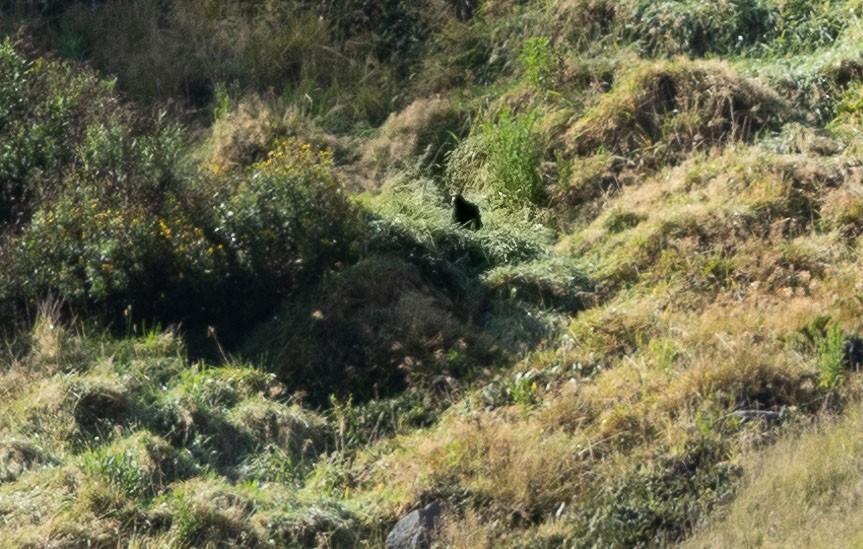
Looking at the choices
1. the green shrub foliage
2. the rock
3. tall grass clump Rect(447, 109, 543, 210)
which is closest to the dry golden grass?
the rock

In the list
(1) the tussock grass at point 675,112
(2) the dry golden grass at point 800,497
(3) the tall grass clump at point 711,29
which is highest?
(3) the tall grass clump at point 711,29

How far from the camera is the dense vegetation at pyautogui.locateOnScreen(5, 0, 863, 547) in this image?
8852 mm

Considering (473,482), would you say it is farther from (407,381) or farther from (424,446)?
(407,381)

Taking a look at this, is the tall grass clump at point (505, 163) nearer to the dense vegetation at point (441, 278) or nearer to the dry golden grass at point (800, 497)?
the dense vegetation at point (441, 278)

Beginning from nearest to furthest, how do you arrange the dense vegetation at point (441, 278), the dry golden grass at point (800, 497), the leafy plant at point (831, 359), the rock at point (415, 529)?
1. the dry golden grass at point (800, 497)
2. the rock at point (415, 529)
3. the dense vegetation at point (441, 278)
4. the leafy plant at point (831, 359)

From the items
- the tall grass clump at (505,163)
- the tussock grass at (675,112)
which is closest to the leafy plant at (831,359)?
the tussock grass at (675,112)

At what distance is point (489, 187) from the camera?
42.9 ft

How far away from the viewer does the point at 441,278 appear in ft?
38.2

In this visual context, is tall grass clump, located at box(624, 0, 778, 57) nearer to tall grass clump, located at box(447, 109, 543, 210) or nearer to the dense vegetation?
the dense vegetation

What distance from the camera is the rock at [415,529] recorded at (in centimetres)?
859

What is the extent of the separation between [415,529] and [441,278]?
10.9 ft

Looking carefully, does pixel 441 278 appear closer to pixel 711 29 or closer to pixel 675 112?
pixel 675 112

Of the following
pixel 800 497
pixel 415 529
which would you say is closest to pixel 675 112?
pixel 800 497

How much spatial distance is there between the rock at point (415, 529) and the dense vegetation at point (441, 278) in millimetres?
115
